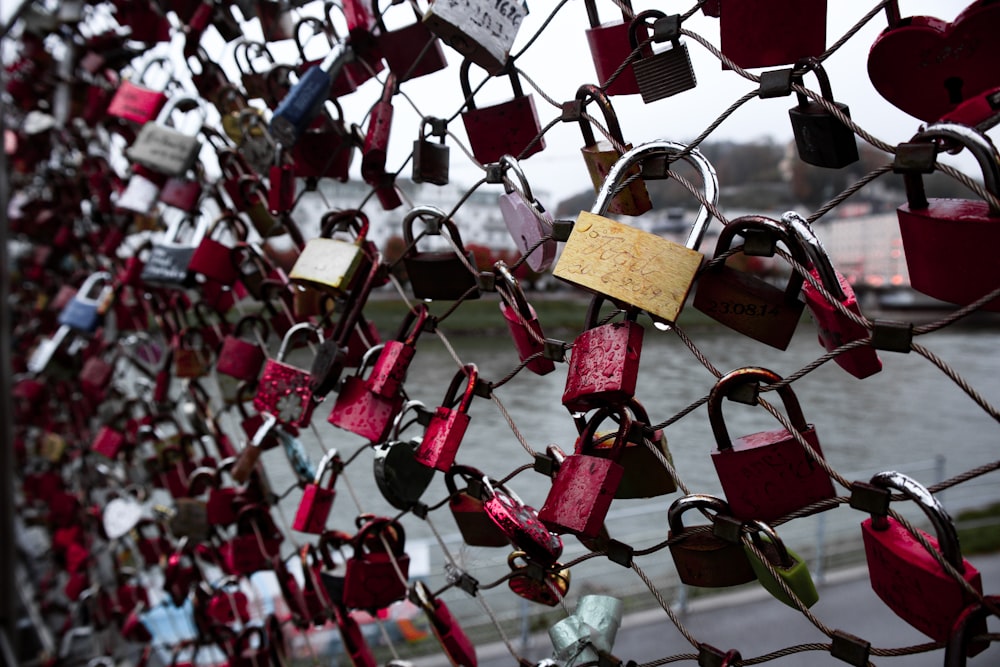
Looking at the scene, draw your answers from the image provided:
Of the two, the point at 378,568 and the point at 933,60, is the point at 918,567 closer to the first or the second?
the point at 933,60

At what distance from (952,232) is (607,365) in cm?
17

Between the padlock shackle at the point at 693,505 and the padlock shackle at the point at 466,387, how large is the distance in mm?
167

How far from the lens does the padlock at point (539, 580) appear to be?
537mm

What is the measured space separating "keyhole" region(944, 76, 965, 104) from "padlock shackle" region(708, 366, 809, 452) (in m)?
0.15

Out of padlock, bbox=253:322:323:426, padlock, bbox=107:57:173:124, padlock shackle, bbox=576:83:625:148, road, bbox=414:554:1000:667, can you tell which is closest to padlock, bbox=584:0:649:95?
padlock shackle, bbox=576:83:625:148

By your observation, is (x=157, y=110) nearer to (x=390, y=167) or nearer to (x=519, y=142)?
(x=390, y=167)

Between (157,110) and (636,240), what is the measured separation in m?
0.93

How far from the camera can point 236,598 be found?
3.48ft

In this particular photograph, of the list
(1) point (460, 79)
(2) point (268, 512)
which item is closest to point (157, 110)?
(2) point (268, 512)

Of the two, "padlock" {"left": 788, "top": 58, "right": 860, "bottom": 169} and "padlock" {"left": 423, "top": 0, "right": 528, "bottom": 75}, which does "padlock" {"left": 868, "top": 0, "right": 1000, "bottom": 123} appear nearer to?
"padlock" {"left": 788, "top": 58, "right": 860, "bottom": 169}

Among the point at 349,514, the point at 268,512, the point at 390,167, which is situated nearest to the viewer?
the point at 390,167

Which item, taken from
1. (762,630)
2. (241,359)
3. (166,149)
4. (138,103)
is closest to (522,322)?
(241,359)

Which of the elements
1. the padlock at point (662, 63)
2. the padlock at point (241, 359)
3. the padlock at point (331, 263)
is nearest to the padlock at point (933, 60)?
the padlock at point (662, 63)

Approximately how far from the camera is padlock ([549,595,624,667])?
491 mm
